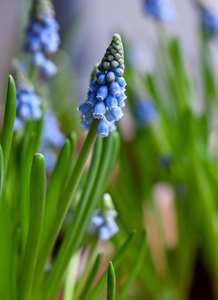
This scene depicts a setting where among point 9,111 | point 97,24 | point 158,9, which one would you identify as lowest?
point 9,111

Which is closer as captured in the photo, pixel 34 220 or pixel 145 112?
pixel 34 220

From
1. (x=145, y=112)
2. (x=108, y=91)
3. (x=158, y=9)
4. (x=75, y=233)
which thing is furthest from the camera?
(x=145, y=112)

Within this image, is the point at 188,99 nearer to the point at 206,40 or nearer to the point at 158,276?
the point at 206,40

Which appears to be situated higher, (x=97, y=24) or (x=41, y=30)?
(x=97, y=24)

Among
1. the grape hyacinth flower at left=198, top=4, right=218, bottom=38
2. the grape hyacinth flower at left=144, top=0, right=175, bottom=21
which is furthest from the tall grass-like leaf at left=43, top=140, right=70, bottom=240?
the grape hyacinth flower at left=198, top=4, right=218, bottom=38

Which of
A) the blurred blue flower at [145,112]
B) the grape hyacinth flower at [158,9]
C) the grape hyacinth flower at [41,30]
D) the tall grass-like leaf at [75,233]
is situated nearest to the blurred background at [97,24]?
the blurred blue flower at [145,112]

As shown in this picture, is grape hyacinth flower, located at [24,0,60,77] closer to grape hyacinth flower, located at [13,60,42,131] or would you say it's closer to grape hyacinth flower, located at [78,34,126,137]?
grape hyacinth flower, located at [13,60,42,131]

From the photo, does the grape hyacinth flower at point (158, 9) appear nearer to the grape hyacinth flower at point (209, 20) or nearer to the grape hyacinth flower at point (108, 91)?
the grape hyacinth flower at point (209, 20)

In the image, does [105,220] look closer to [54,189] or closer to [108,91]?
[54,189]

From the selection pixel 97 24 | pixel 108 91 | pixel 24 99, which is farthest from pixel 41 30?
pixel 97 24
